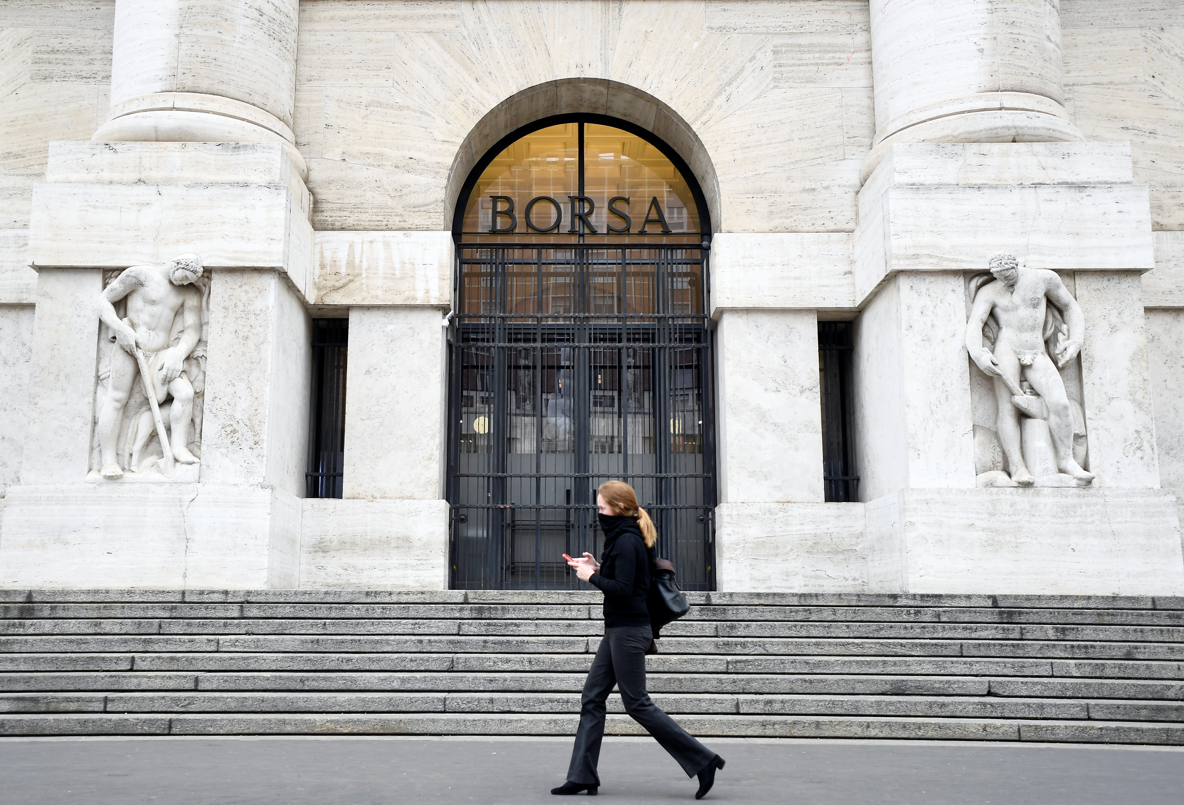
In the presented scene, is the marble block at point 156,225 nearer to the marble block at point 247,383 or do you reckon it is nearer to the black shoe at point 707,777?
the marble block at point 247,383

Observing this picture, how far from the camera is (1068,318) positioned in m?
11.9

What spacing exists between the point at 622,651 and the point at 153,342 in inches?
324

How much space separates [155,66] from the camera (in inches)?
513

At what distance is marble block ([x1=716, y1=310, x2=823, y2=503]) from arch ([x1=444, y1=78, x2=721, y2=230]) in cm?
167

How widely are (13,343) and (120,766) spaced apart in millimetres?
9347

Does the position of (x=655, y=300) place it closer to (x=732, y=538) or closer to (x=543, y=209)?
(x=543, y=209)

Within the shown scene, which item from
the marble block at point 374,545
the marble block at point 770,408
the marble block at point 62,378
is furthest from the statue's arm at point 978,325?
the marble block at point 62,378

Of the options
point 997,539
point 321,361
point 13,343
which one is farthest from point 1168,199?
point 13,343

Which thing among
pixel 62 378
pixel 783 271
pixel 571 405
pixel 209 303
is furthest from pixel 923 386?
pixel 62 378

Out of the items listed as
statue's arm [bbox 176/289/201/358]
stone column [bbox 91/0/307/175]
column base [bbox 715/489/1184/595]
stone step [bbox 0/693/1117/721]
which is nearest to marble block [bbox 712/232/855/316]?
column base [bbox 715/489/1184/595]

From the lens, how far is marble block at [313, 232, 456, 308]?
13750mm

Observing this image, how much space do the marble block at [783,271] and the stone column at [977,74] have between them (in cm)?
115

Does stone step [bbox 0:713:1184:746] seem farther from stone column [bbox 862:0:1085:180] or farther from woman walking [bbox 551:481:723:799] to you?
stone column [bbox 862:0:1085:180]

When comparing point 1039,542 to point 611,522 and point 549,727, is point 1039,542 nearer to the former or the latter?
point 549,727
